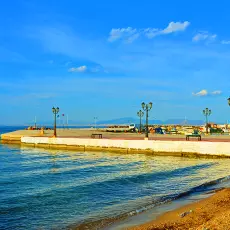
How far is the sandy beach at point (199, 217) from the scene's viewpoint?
8.17 m

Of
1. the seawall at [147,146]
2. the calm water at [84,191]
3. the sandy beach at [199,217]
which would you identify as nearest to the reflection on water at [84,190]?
the calm water at [84,191]

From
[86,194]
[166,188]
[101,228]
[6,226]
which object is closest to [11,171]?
[86,194]

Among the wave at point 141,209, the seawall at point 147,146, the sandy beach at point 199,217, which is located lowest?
the wave at point 141,209

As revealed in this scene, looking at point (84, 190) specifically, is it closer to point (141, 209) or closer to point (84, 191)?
point (84, 191)

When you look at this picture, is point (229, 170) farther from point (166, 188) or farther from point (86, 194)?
point (86, 194)

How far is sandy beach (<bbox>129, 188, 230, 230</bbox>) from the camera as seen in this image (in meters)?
8.17

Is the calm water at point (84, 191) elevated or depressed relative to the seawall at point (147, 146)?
depressed

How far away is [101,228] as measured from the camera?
9508mm

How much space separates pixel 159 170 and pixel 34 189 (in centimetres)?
929

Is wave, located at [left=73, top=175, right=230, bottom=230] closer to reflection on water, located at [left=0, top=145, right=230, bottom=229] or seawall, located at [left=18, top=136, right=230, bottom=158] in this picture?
reflection on water, located at [left=0, top=145, right=230, bottom=229]

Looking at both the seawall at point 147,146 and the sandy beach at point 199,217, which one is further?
the seawall at point 147,146

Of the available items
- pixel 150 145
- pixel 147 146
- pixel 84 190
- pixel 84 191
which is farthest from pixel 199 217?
pixel 147 146

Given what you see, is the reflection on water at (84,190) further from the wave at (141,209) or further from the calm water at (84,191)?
the wave at (141,209)

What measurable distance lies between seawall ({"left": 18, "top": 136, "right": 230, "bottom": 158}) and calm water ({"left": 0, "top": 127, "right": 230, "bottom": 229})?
6044 mm
